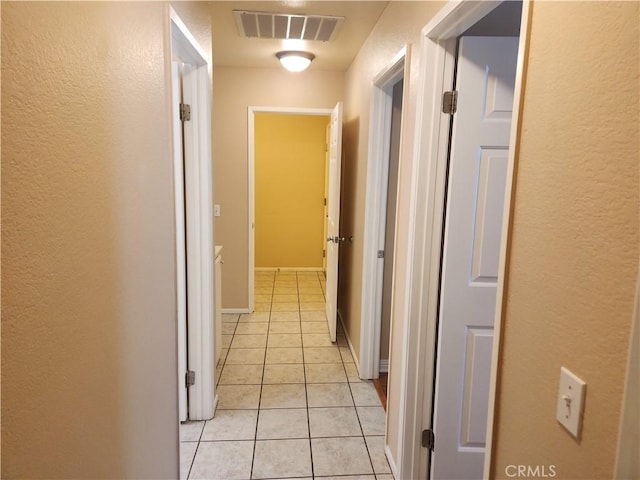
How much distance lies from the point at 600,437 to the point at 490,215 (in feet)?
3.74

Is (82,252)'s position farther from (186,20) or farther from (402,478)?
(402,478)

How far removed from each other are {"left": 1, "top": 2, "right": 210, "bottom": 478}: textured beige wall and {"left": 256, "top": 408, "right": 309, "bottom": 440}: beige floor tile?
3.26 feet

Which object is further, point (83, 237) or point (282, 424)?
point (282, 424)

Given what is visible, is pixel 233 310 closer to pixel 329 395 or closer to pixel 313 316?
pixel 313 316

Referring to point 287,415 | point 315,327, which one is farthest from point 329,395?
point 315,327

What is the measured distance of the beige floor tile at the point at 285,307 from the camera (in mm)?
4492

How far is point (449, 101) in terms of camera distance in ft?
5.51

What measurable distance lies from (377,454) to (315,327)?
1849 millimetres

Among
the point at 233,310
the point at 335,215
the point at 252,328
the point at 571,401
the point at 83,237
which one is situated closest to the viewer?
the point at 571,401

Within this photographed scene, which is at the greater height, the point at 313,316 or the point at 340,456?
the point at 313,316

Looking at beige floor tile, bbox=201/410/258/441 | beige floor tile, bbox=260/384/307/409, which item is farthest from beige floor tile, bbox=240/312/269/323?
beige floor tile, bbox=201/410/258/441

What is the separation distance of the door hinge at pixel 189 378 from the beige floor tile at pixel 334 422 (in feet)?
2.42

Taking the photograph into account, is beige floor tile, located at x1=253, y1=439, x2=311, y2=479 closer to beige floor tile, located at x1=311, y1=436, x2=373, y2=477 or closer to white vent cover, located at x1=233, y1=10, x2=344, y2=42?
beige floor tile, located at x1=311, y1=436, x2=373, y2=477

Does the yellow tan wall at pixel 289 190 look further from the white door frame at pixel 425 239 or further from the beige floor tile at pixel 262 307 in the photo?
the white door frame at pixel 425 239
